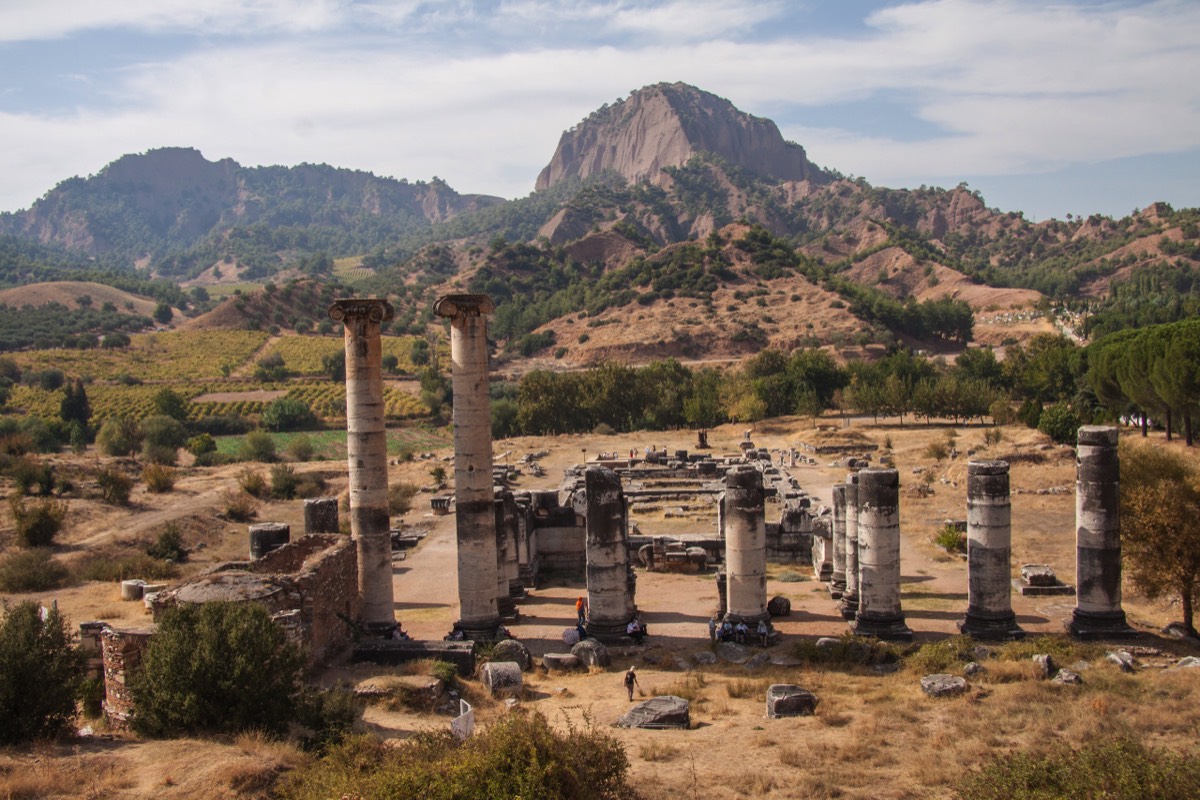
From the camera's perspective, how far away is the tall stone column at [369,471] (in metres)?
20.2

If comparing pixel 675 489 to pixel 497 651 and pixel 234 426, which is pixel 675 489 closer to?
pixel 497 651

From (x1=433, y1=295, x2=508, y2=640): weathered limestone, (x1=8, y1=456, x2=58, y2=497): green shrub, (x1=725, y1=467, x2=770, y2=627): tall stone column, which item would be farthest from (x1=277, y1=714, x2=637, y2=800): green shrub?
(x1=8, y1=456, x2=58, y2=497): green shrub

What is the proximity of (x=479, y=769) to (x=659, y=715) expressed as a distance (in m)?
5.62

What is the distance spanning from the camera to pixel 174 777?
10.8m

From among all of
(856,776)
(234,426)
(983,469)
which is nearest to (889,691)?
(856,776)

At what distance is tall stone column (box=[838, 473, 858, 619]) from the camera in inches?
862

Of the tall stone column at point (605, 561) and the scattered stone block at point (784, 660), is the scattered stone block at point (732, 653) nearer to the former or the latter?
the scattered stone block at point (784, 660)

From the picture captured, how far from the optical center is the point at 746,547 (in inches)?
807

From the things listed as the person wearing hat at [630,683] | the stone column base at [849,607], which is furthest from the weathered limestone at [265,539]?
the stone column base at [849,607]

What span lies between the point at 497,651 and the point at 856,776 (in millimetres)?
8434

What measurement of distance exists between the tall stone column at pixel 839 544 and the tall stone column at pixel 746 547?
4078 mm

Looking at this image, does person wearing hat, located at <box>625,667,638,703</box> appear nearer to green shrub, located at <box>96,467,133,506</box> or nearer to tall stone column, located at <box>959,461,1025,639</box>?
tall stone column, located at <box>959,461,1025,639</box>

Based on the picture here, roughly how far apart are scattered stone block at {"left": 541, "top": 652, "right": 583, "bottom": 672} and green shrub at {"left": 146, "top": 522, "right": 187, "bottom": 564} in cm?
1715

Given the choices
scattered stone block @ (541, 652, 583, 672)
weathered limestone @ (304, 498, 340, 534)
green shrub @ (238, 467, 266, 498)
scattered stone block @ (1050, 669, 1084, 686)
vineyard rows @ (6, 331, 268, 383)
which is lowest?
scattered stone block @ (541, 652, 583, 672)
